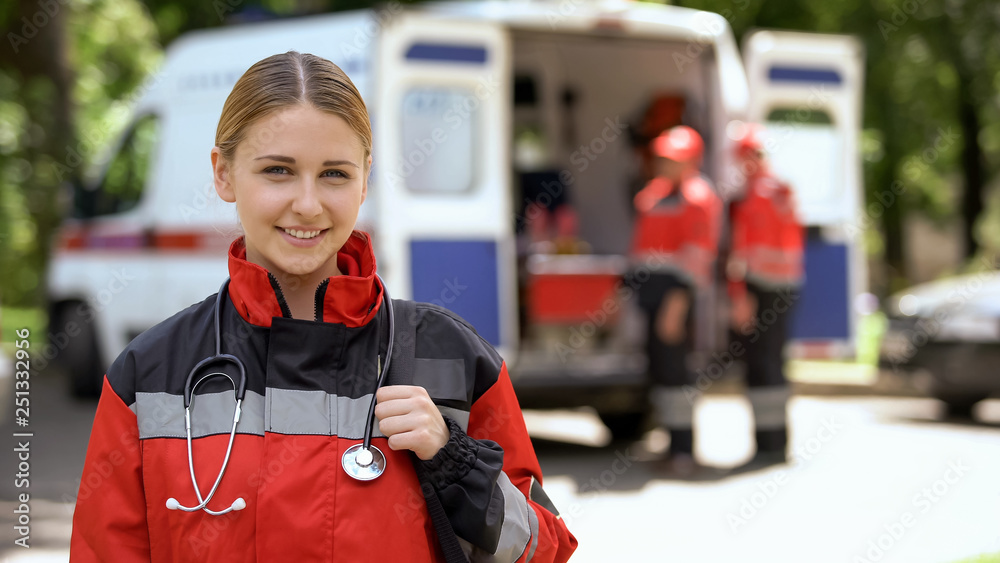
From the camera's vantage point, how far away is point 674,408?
7.03m

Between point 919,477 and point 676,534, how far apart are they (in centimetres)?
217

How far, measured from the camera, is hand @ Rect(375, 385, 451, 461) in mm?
1573

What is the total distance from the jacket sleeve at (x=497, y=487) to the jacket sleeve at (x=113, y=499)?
39 centimetres

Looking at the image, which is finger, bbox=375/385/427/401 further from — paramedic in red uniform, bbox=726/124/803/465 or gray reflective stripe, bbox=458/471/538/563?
paramedic in red uniform, bbox=726/124/803/465

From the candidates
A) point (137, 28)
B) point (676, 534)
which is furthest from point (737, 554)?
point (137, 28)

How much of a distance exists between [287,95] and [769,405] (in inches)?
236

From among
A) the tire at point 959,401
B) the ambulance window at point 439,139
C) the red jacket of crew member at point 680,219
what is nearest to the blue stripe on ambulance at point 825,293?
the red jacket of crew member at point 680,219

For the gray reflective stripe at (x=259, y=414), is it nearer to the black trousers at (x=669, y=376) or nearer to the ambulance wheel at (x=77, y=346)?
the black trousers at (x=669, y=376)

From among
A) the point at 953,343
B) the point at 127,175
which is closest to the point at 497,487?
the point at 127,175

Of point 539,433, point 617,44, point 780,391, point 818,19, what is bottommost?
point 539,433

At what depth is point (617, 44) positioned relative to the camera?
8.77 meters

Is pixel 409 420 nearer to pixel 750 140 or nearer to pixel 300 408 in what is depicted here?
pixel 300 408

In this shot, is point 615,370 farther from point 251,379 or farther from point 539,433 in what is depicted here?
point 251,379

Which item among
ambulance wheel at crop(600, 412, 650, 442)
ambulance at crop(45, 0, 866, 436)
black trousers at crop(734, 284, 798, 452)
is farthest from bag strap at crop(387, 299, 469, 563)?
ambulance wheel at crop(600, 412, 650, 442)
